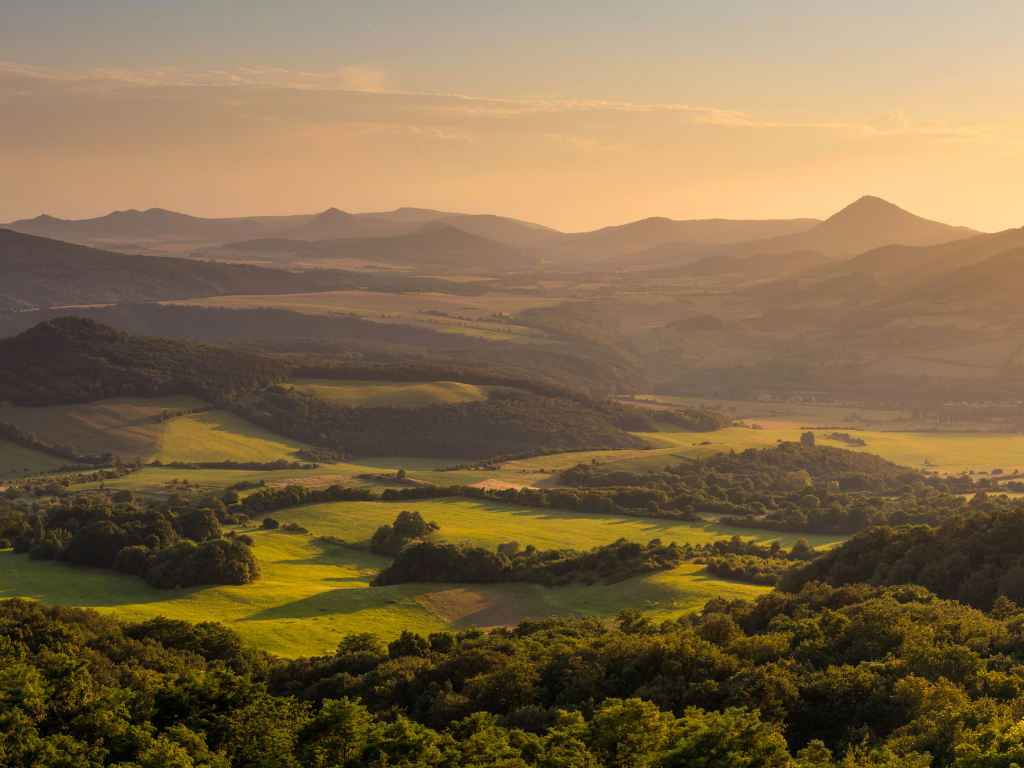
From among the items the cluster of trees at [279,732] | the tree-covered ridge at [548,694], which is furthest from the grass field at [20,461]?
the cluster of trees at [279,732]

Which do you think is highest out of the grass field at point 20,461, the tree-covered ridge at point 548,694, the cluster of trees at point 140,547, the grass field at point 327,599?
the tree-covered ridge at point 548,694

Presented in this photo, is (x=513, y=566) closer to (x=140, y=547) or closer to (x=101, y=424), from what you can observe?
(x=140, y=547)

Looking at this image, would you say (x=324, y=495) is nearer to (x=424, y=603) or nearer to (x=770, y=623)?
(x=424, y=603)

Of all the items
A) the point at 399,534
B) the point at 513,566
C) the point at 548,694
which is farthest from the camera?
the point at 399,534

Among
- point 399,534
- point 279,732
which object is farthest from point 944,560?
point 399,534

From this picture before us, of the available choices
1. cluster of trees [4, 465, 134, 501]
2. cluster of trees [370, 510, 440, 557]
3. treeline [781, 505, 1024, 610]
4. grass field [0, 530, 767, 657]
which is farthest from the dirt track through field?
cluster of trees [4, 465, 134, 501]

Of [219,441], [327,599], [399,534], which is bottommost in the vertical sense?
[219,441]

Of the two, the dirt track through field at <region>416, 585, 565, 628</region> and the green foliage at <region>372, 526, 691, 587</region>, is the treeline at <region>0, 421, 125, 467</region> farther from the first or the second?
the dirt track through field at <region>416, 585, 565, 628</region>

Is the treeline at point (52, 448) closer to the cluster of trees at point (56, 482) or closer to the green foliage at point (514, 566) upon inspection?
the cluster of trees at point (56, 482)
